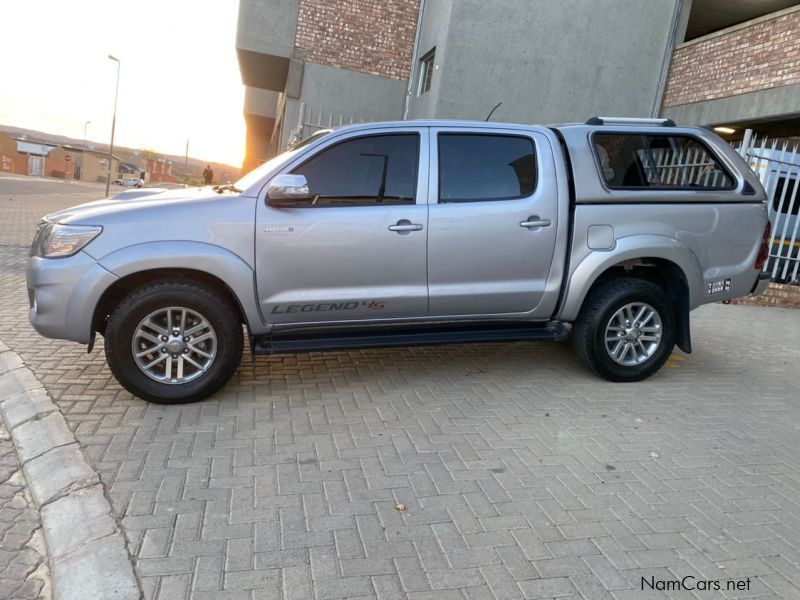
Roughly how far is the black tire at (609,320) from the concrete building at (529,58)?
24.2 feet

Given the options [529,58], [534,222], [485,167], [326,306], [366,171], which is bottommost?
[326,306]

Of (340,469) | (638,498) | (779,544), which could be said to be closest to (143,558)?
(340,469)

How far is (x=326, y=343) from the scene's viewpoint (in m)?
4.10

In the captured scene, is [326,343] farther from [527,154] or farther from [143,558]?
[527,154]

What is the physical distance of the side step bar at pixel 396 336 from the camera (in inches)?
Answer: 160

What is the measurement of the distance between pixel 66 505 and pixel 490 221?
3184mm

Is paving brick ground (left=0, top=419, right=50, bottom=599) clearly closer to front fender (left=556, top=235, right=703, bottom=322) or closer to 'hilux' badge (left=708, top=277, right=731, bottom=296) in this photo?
front fender (left=556, top=235, right=703, bottom=322)

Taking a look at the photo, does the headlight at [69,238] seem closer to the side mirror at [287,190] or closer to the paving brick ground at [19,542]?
the side mirror at [287,190]

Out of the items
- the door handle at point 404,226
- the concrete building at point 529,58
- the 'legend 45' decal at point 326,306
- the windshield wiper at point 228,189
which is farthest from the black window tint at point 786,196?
the windshield wiper at point 228,189

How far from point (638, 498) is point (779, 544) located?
0.65 metres

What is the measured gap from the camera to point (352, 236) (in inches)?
161

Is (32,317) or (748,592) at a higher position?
(32,317)
